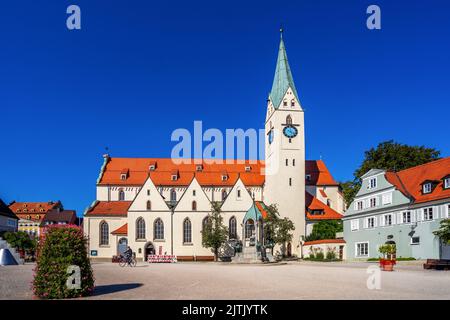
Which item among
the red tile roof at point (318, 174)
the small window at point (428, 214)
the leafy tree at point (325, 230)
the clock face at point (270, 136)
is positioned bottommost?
the leafy tree at point (325, 230)

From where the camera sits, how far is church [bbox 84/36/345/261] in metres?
66.9

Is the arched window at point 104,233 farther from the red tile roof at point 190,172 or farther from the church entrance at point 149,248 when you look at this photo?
the red tile roof at point 190,172

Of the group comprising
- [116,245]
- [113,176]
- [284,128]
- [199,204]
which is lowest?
[116,245]

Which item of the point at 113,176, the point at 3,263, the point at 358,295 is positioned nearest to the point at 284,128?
the point at 113,176

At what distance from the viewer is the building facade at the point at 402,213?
140 feet

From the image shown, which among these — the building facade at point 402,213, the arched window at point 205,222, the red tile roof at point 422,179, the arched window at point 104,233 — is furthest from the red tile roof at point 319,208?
the arched window at point 104,233

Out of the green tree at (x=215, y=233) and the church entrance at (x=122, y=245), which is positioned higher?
the green tree at (x=215, y=233)

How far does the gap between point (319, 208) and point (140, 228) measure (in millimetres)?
27411

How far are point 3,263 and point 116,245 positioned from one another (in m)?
25.4

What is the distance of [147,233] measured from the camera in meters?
66.4

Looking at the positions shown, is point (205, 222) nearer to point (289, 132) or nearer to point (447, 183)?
point (289, 132)

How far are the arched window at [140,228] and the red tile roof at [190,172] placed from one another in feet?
35.1

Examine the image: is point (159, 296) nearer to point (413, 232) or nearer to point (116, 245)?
point (413, 232)

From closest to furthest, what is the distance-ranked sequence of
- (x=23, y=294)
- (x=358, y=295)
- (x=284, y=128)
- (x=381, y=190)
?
1. (x=358, y=295)
2. (x=23, y=294)
3. (x=381, y=190)
4. (x=284, y=128)
